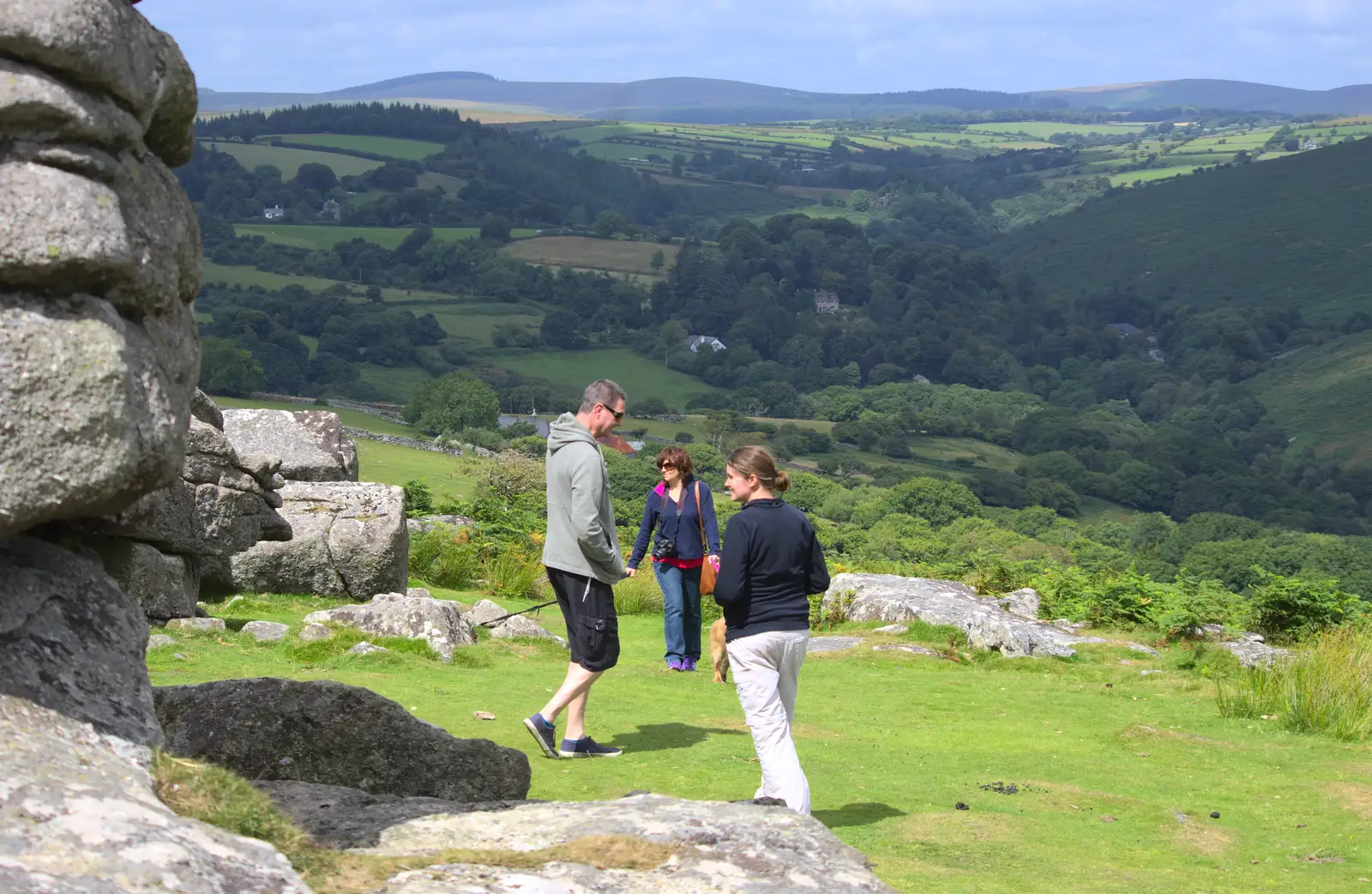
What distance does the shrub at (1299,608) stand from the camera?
19.4 meters

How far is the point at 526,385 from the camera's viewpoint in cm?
14512

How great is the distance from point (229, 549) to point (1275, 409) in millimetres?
173571

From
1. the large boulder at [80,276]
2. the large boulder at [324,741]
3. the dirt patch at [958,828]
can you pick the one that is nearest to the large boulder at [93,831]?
the large boulder at [80,276]

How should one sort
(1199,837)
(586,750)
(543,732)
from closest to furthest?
(1199,837) < (543,732) < (586,750)

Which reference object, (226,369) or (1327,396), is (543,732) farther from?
(1327,396)

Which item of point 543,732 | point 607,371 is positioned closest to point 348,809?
point 543,732

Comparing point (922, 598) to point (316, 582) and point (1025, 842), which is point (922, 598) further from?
point (1025, 842)

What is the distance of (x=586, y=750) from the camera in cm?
1030

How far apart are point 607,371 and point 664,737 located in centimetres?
15177

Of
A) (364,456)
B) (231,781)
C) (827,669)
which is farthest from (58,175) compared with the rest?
(364,456)

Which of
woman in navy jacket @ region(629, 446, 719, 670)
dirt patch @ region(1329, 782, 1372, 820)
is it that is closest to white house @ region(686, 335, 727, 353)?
woman in navy jacket @ region(629, 446, 719, 670)

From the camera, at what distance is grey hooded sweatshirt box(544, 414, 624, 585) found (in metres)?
9.71

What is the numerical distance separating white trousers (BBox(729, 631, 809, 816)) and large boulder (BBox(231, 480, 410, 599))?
10.5m

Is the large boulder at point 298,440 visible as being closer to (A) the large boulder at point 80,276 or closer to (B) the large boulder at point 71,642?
(B) the large boulder at point 71,642
